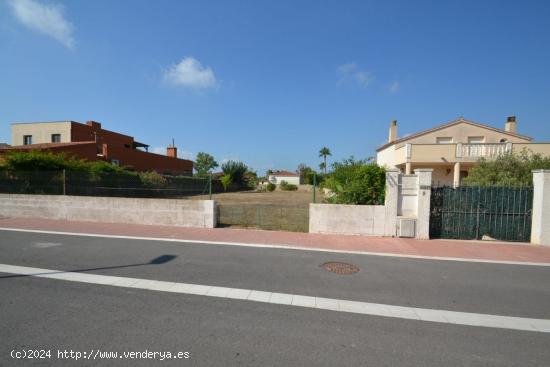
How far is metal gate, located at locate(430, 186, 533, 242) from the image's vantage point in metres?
7.89

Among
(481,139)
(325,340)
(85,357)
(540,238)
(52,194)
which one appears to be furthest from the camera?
(481,139)

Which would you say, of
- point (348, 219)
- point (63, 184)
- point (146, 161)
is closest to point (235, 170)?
point (146, 161)

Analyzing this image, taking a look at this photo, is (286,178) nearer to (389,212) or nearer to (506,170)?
(506,170)

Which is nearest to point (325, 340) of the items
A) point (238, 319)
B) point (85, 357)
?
point (238, 319)

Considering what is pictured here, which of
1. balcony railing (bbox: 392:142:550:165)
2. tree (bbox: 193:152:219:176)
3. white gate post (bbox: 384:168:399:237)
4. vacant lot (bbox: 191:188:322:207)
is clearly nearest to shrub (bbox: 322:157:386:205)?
white gate post (bbox: 384:168:399:237)

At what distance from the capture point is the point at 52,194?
36.5ft

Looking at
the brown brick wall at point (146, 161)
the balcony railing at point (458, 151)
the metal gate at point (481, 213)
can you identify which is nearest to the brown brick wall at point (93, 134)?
the brown brick wall at point (146, 161)

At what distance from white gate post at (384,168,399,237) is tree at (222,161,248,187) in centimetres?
3817

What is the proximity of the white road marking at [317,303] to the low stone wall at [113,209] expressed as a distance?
4782 mm

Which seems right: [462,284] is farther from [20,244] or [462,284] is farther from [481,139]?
[481,139]

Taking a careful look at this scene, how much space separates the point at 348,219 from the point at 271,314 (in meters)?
5.75

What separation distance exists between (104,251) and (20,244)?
2.64 m

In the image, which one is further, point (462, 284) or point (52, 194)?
point (52, 194)

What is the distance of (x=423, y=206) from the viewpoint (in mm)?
8047
